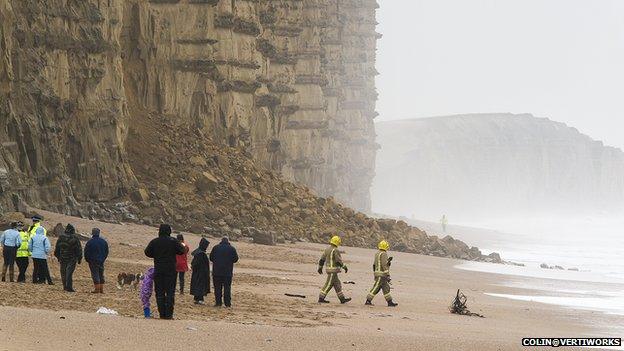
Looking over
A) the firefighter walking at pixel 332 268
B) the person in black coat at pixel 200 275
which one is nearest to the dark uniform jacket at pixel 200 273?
the person in black coat at pixel 200 275

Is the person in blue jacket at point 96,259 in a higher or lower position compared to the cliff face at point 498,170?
lower

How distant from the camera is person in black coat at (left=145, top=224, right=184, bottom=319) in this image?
17.4 meters

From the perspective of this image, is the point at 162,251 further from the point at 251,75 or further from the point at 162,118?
the point at 251,75

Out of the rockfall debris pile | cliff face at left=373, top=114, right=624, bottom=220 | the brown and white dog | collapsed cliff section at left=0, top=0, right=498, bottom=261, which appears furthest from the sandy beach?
cliff face at left=373, top=114, right=624, bottom=220

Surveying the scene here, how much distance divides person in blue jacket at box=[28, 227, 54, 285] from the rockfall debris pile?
15227mm

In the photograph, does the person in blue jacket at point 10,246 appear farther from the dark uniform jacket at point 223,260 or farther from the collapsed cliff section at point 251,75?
the collapsed cliff section at point 251,75

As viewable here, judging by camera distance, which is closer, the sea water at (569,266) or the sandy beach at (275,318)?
the sandy beach at (275,318)

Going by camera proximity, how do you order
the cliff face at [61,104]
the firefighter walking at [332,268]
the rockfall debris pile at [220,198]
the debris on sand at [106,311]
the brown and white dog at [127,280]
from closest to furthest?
the debris on sand at [106,311], the brown and white dog at [127,280], the firefighter walking at [332,268], the cliff face at [61,104], the rockfall debris pile at [220,198]

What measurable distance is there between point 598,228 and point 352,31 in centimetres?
4698

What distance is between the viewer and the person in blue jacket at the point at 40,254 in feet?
70.8

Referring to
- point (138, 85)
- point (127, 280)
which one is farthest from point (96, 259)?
point (138, 85)

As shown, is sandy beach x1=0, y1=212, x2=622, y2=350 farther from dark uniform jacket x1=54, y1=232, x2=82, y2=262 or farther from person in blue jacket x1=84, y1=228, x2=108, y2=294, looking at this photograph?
dark uniform jacket x1=54, y1=232, x2=82, y2=262

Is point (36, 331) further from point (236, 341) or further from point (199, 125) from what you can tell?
point (199, 125)

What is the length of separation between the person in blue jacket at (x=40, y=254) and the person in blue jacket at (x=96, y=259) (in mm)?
932
